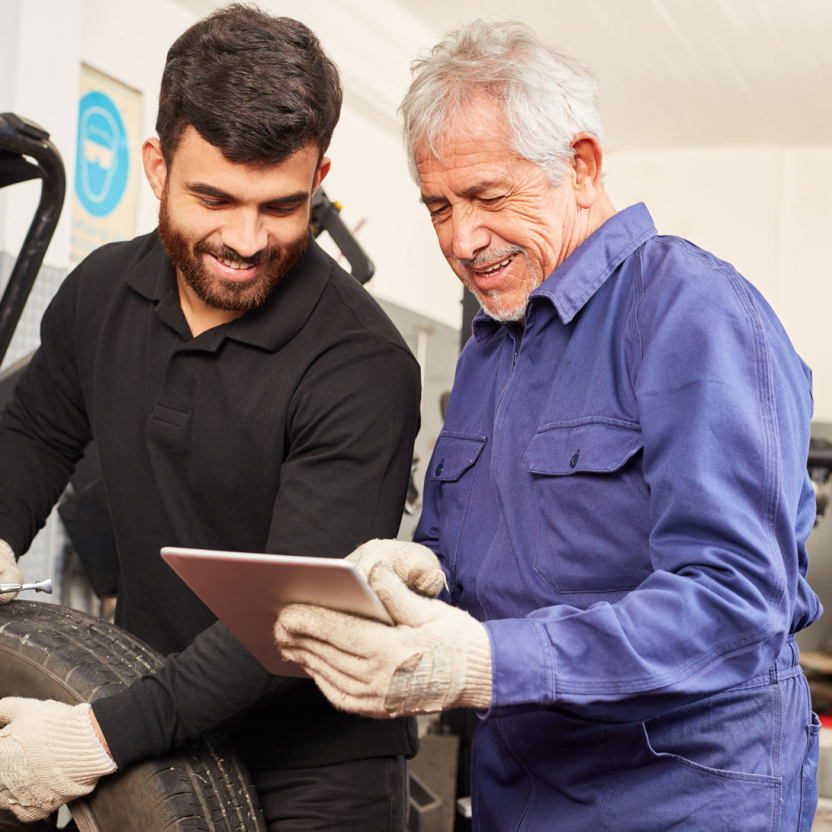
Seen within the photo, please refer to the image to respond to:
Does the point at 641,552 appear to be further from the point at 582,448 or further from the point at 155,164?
the point at 155,164

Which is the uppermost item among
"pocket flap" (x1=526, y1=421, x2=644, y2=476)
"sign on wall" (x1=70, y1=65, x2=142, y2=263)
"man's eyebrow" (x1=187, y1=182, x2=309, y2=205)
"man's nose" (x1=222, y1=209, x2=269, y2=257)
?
"sign on wall" (x1=70, y1=65, x2=142, y2=263)

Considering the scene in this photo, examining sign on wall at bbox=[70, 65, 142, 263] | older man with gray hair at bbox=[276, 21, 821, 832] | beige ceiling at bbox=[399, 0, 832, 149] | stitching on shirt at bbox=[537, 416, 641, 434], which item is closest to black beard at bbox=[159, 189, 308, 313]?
older man with gray hair at bbox=[276, 21, 821, 832]

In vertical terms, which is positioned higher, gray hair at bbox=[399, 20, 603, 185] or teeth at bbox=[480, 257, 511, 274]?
gray hair at bbox=[399, 20, 603, 185]

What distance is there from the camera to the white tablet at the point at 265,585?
2.65ft

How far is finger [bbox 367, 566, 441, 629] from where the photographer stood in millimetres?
865

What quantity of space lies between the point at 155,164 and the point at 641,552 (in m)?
0.90

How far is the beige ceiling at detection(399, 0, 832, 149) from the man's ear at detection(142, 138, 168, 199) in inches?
158

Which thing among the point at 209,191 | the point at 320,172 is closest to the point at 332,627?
the point at 209,191

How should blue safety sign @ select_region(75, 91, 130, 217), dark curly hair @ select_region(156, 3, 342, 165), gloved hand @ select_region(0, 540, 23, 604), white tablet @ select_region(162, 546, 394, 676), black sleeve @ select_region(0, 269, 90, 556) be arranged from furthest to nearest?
blue safety sign @ select_region(75, 91, 130, 217)
black sleeve @ select_region(0, 269, 90, 556)
gloved hand @ select_region(0, 540, 23, 604)
dark curly hair @ select_region(156, 3, 342, 165)
white tablet @ select_region(162, 546, 394, 676)

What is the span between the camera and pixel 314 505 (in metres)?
1.19

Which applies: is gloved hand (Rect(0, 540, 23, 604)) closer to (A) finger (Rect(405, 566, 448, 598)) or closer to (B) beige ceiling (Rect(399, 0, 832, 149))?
(A) finger (Rect(405, 566, 448, 598))

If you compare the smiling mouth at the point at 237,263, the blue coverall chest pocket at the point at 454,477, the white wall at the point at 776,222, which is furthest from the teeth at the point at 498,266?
the white wall at the point at 776,222

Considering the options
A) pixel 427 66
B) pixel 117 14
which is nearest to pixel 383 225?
pixel 117 14

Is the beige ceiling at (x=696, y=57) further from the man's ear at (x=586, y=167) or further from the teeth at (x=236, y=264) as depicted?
the man's ear at (x=586, y=167)
